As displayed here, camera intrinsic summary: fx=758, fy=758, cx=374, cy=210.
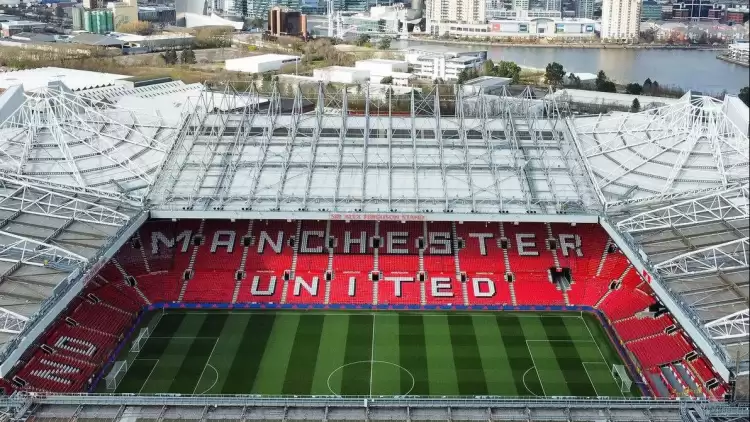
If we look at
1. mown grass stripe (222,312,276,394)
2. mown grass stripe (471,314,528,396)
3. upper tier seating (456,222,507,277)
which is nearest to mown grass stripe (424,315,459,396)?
mown grass stripe (471,314,528,396)

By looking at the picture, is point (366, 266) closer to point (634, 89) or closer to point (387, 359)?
point (387, 359)

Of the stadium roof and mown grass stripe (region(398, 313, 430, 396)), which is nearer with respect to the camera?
mown grass stripe (region(398, 313, 430, 396))

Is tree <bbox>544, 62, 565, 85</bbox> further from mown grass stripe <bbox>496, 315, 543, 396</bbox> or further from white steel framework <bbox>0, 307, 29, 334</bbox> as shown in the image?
white steel framework <bbox>0, 307, 29, 334</bbox>

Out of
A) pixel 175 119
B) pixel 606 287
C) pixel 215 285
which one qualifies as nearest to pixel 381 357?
pixel 215 285

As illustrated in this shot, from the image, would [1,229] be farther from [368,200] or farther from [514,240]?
[514,240]

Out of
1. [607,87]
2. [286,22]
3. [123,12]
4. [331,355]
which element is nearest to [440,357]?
[331,355]

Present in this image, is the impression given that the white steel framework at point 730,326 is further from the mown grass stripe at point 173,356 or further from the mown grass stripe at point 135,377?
the mown grass stripe at point 135,377
